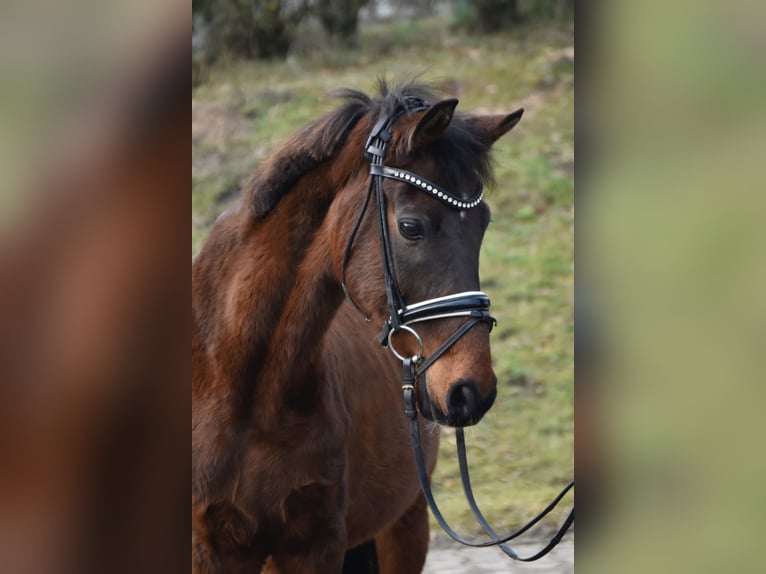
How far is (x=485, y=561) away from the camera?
192 inches

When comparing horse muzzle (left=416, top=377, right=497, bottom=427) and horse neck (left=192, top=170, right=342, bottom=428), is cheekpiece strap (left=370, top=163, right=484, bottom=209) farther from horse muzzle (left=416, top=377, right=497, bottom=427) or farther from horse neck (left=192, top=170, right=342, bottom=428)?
horse muzzle (left=416, top=377, right=497, bottom=427)

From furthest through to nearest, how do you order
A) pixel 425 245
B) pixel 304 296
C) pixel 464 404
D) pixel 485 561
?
pixel 485 561
pixel 304 296
pixel 425 245
pixel 464 404

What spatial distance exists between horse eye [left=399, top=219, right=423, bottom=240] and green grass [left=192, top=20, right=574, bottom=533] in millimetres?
3252

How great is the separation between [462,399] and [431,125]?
0.64m

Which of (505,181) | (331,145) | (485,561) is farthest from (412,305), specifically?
(505,181)

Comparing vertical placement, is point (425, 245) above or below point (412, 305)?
above

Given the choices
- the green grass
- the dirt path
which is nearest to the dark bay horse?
the dirt path

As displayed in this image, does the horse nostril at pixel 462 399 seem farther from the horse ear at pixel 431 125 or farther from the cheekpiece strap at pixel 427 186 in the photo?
the horse ear at pixel 431 125

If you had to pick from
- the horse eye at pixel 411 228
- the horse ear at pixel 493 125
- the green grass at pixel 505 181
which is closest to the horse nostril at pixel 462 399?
the horse eye at pixel 411 228

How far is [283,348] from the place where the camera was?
2.40m

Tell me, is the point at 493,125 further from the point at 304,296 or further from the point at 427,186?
the point at 304,296

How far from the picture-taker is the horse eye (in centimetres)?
220
